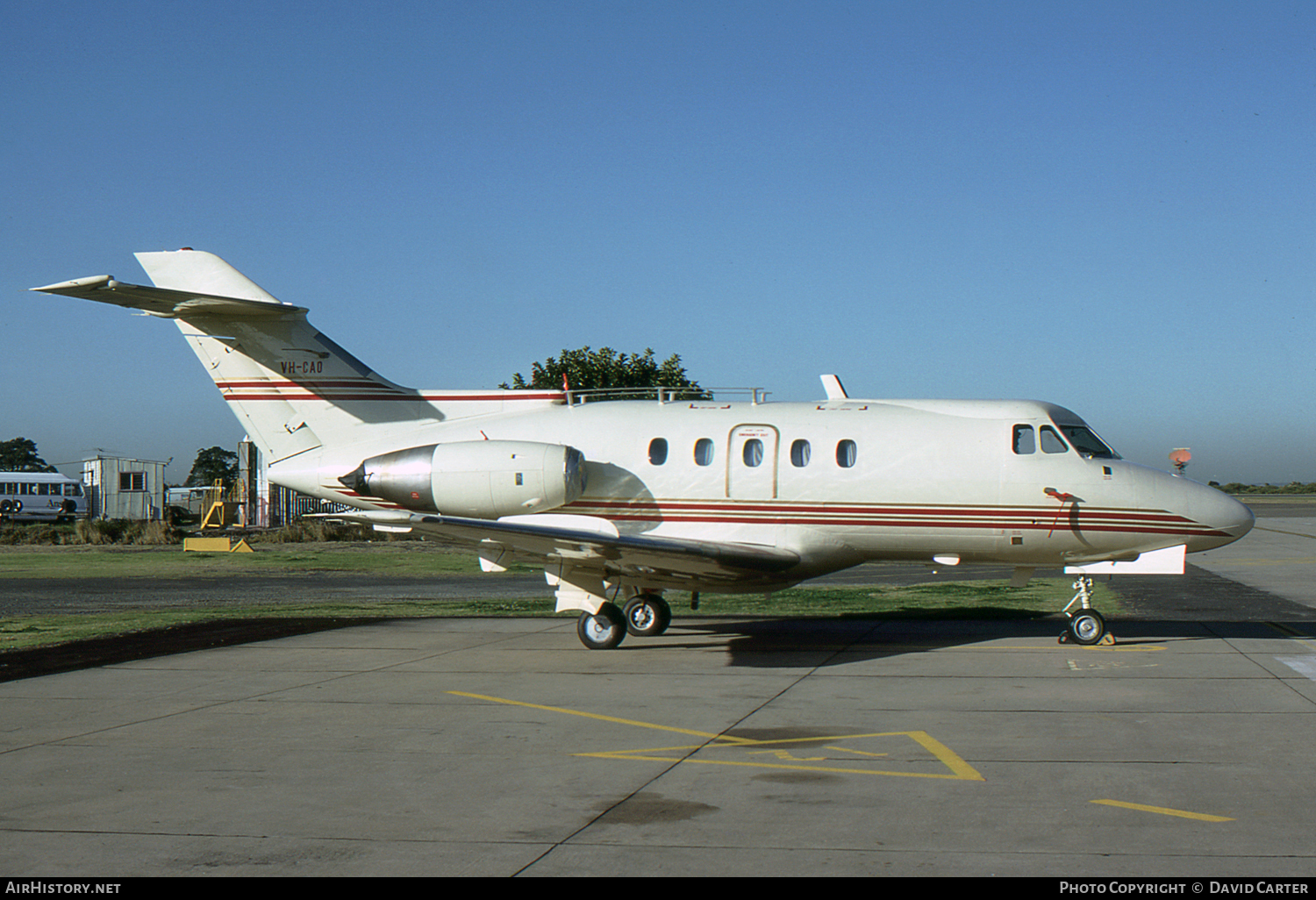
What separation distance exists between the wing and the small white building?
184 feet

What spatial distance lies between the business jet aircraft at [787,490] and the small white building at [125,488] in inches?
2174

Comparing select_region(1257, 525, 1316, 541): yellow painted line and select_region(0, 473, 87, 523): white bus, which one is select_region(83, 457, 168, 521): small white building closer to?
select_region(0, 473, 87, 523): white bus

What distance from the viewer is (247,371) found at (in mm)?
15945

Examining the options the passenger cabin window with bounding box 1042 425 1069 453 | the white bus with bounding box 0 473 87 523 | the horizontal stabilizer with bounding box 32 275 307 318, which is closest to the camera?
the horizontal stabilizer with bounding box 32 275 307 318

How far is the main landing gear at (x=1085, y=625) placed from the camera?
13898 mm

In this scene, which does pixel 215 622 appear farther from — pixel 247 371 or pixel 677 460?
pixel 677 460

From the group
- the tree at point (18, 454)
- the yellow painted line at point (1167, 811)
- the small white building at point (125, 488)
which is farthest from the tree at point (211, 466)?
the yellow painted line at point (1167, 811)

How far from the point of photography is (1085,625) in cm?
1397

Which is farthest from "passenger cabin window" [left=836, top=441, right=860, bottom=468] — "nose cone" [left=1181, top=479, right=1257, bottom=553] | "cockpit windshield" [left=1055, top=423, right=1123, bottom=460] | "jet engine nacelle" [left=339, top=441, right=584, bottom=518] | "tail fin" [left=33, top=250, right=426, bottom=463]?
"tail fin" [left=33, top=250, right=426, bottom=463]

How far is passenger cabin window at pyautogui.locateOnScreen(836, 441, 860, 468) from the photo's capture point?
1442 centimetres

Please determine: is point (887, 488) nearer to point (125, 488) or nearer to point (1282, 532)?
point (1282, 532)

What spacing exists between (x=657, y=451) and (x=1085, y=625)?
6.08 m
